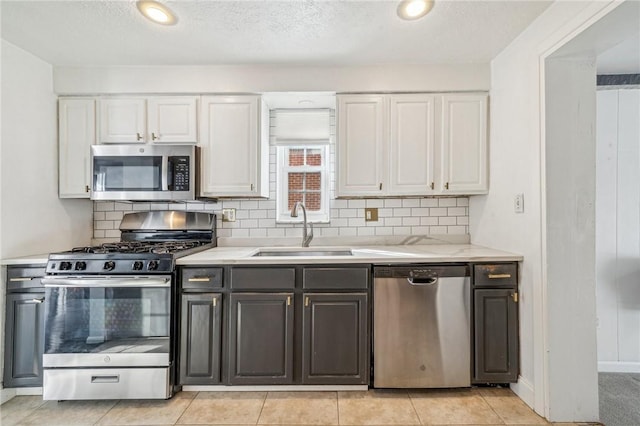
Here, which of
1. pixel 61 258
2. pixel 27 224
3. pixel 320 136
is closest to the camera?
pixel 61 258

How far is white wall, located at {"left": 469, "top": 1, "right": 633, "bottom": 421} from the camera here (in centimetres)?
174

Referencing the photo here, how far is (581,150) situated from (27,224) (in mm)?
3699

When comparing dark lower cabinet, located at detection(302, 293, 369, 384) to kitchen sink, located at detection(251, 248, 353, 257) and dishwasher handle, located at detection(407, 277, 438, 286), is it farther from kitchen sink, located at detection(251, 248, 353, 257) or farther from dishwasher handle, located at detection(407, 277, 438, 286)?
kitchen sink, located at detection(251, 248, 353, 257)

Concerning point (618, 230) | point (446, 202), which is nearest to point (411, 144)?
point (446, 202)

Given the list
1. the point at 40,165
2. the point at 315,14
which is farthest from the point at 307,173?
the point at 40,165

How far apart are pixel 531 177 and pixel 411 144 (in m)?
0.86

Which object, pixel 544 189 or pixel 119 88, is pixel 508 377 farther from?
pixel 119 88

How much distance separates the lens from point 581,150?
1763mm

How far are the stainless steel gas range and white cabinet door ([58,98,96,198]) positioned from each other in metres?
0.76

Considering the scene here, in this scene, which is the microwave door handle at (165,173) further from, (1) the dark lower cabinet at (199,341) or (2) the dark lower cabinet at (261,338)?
(2) the dark lower cabinet at (261,338)

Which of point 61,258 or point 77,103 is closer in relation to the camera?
point 61,258

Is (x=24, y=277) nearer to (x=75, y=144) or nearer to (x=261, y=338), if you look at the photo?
(x=75, y=144)

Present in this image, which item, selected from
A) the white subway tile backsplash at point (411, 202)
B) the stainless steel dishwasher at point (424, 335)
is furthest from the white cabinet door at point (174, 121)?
the stainless steel dishwasher at point (424, 335)

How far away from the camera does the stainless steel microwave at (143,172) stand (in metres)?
2.35
